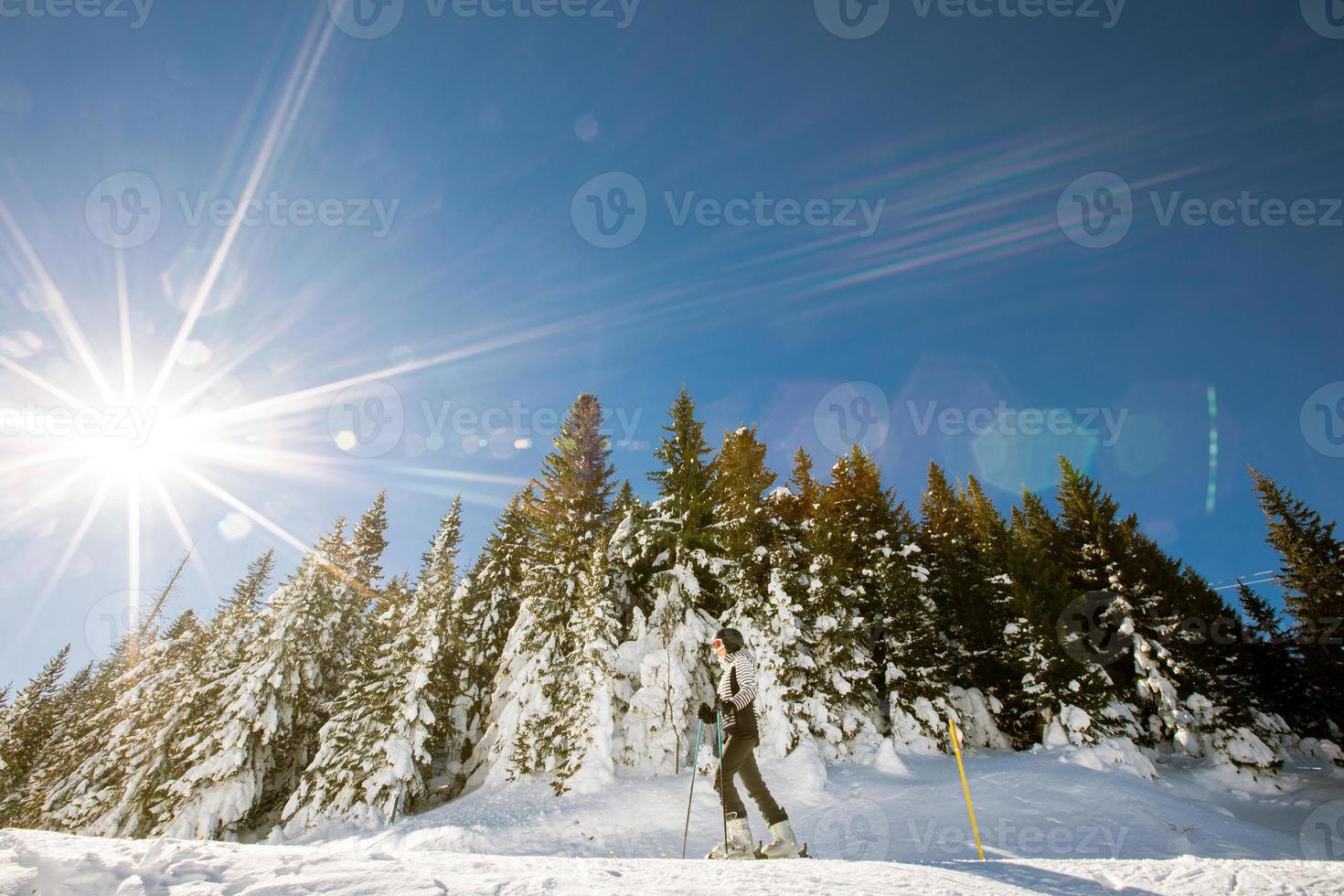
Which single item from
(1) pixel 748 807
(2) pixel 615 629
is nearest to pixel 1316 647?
(1) pixel 748 807

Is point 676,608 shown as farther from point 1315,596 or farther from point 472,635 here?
point 1315,596

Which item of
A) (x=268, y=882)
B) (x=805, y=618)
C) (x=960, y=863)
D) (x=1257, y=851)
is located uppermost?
(x=805, y=618)

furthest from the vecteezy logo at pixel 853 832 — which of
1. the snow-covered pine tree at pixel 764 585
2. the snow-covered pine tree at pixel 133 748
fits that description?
the snow-covered pine tree at pixel 133 748

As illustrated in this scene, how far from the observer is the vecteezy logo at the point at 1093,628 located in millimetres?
20570

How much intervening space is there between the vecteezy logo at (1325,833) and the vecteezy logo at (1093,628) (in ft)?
19.1

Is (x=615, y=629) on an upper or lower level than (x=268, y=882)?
upper

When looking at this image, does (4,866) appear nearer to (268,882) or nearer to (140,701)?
(268,882)

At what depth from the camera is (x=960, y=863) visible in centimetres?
562

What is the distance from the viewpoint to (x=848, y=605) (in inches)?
743

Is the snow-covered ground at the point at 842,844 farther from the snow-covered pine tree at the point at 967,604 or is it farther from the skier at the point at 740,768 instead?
the snow-covered pine tree at the point at 967,604

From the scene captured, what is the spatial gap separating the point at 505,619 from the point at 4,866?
71.5 feet

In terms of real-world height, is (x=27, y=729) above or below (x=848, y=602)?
below

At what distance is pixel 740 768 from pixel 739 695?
84 centimetres

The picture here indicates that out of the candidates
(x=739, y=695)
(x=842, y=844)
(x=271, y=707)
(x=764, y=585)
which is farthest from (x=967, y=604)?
(x=271, y=707)
